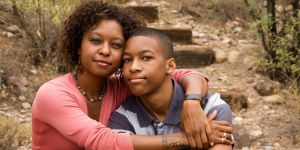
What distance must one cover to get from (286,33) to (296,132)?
1.16 metres

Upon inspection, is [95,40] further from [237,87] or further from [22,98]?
[237,87]

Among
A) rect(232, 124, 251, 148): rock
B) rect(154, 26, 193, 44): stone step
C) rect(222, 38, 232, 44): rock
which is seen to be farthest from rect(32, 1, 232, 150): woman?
rect(222, 38, 232, 44): rock

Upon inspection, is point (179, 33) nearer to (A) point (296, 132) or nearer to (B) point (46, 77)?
(B) point (46, 77)

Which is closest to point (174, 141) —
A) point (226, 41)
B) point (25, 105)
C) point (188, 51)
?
point (25, 105)

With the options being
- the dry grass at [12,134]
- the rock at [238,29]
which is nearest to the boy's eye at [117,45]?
the dry grass at [12,134]

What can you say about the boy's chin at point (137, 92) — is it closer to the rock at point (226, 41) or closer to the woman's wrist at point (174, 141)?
the woman's wrist at point (174, 141)

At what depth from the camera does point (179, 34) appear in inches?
213

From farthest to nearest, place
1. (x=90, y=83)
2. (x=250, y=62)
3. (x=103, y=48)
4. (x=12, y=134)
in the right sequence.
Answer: (x=250, y=62) → (x=12, y=134) → (x=90, y=83) → (x=103, y=48)

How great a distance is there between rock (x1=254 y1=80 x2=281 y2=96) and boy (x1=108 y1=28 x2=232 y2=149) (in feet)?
7.03

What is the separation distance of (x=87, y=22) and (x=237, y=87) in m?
2.50

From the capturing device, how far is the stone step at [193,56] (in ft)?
16.5

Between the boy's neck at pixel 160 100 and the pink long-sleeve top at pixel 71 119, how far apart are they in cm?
17

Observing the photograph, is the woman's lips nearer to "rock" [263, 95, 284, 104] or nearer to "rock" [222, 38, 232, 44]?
"rock" [263, 95, 284, 104]

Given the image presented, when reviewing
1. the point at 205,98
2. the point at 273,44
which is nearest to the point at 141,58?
the point at 205,98
